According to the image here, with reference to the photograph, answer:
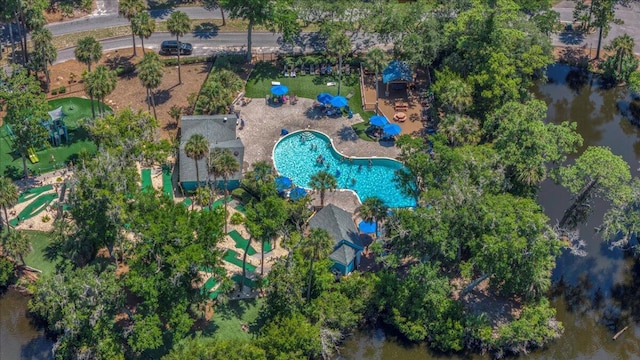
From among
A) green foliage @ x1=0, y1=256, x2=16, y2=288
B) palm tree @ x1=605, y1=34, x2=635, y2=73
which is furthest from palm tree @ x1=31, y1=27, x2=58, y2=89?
palm tree @ x1=605, y1=34, x2=635, y2=73

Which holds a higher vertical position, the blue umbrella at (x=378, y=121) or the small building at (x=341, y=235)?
the blue umbrella at (x=378, y=121)

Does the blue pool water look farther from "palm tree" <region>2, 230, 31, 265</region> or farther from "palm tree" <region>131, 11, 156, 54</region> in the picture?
"palm tree" <region>2, 230, 31, 265</region>

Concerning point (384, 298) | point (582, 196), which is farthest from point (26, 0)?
point (582, 196)

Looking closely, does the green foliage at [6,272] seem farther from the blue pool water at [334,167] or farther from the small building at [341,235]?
the blue pool water at [334,167]

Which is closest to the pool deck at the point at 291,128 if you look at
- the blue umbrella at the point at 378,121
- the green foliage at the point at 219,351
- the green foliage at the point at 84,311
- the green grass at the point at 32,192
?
the blue umbrella at the point at 378,121

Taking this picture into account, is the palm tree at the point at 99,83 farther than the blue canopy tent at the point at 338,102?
No

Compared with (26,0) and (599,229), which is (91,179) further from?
(599,229)

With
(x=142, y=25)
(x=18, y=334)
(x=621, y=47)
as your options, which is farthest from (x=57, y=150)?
(x=621, y=47)
